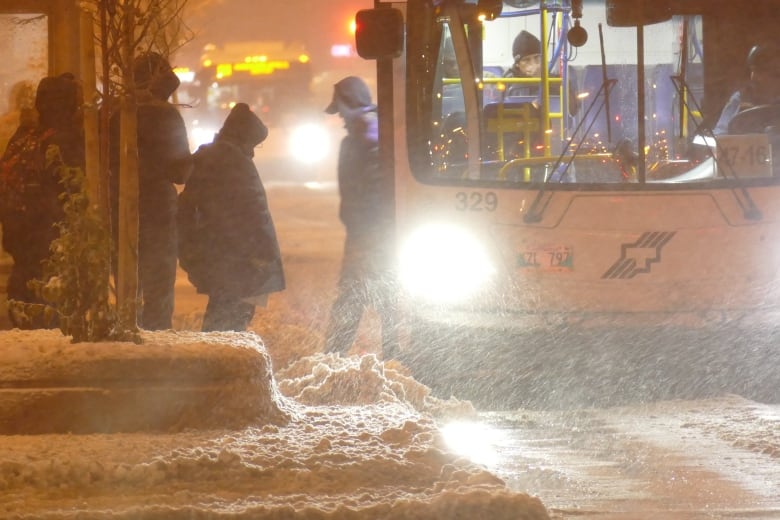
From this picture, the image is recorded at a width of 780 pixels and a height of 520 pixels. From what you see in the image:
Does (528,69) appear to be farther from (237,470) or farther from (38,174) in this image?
(237,470)

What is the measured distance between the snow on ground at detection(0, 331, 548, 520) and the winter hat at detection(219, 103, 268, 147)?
2.17 metres

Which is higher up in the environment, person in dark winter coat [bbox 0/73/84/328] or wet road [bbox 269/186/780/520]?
person in dark winter coat [bbox 0/73/84/328]

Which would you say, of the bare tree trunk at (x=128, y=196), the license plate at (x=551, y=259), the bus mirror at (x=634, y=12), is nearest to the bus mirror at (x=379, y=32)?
the bus mirror at (x=634, y=12)

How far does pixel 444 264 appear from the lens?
761 centimetres

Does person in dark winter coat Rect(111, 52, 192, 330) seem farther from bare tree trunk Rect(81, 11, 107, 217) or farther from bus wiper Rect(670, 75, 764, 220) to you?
bus wiper Rect(670, 75, 764, 220)

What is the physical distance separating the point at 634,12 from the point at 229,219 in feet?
8.51

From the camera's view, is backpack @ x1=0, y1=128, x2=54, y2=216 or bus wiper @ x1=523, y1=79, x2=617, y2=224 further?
backpack @ x1=0, y1=128, x2=54, y2=216

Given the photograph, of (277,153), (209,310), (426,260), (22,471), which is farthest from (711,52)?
(277,153)

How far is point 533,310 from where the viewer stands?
7363 millimetres

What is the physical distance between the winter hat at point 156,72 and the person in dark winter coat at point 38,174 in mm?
391

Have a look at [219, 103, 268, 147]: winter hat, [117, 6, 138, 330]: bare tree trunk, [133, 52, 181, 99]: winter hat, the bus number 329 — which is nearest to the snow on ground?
[117, 6, 138, 330]: bare tree trunk

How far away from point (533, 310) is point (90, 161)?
2.56m

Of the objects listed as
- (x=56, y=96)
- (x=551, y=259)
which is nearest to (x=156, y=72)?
(x=56, y=96)

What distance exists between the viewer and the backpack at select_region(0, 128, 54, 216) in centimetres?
746
